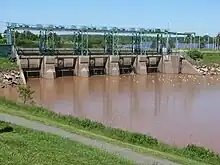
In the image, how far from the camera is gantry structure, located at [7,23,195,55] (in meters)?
45.1

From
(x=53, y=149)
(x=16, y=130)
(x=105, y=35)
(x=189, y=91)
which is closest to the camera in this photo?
(x=53, y=149)

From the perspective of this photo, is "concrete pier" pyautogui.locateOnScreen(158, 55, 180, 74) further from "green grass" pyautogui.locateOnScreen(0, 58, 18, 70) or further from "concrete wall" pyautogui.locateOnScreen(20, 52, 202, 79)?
"green grass" pyautogui.locateOnScreen(0, 58, 18, 70)

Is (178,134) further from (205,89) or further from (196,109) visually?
(205,89)

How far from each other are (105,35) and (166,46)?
9513 millimetres

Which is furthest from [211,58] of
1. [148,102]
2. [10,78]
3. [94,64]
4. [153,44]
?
[10,78]

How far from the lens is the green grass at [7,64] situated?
37.5 m

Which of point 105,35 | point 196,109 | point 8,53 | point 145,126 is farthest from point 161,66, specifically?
point 145,126

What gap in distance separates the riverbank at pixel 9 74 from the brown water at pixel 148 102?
1.68m

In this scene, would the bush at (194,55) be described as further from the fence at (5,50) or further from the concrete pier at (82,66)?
the fence at (5,50)

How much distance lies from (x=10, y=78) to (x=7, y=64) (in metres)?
3.47

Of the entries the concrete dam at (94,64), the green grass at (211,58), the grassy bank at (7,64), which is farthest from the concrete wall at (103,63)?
the green grass at (211,58)

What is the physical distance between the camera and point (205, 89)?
39.3 metres

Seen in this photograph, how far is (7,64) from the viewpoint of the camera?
38406 millimetres

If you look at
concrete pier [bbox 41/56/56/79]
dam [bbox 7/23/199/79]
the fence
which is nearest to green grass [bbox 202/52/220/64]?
dam [bbox 7/23/199/79]
